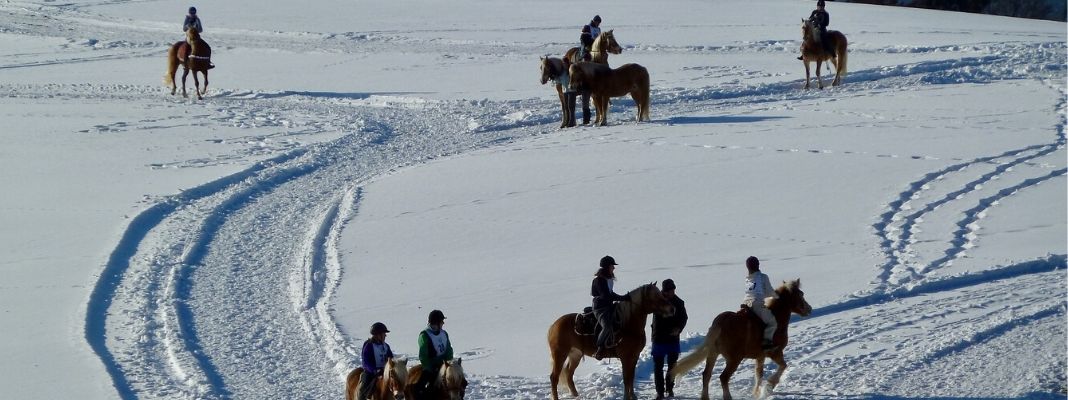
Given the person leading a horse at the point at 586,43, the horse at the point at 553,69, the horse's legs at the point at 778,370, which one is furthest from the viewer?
the person leading a horse at the point at 586,43

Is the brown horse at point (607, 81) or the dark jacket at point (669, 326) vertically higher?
the brown horse at point (607, 81)

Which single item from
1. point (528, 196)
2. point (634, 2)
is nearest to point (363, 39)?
point (634, 2)

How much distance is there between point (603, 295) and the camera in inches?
390

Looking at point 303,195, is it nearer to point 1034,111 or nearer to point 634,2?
point 1034,111

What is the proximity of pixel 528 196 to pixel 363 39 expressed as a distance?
17.9 m

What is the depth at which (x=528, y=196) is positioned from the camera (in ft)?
58.5

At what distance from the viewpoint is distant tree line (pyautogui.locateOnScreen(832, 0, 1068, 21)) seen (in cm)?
4775

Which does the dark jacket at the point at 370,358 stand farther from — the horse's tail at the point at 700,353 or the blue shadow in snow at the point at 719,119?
the blue shadow in snow at the point at 719,119

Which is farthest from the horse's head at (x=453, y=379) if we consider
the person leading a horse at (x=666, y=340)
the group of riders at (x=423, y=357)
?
the person leading a horse at (x=666, y=340)

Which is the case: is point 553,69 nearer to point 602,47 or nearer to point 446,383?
point 602,47

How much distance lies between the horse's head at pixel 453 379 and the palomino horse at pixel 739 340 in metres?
2.17

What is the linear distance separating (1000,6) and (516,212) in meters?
37.3

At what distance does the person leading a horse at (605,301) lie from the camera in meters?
9.91

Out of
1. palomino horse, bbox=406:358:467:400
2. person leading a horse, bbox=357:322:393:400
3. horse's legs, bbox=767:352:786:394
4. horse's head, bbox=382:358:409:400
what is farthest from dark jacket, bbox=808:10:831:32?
horse's head, bbox=382:358:409:400
